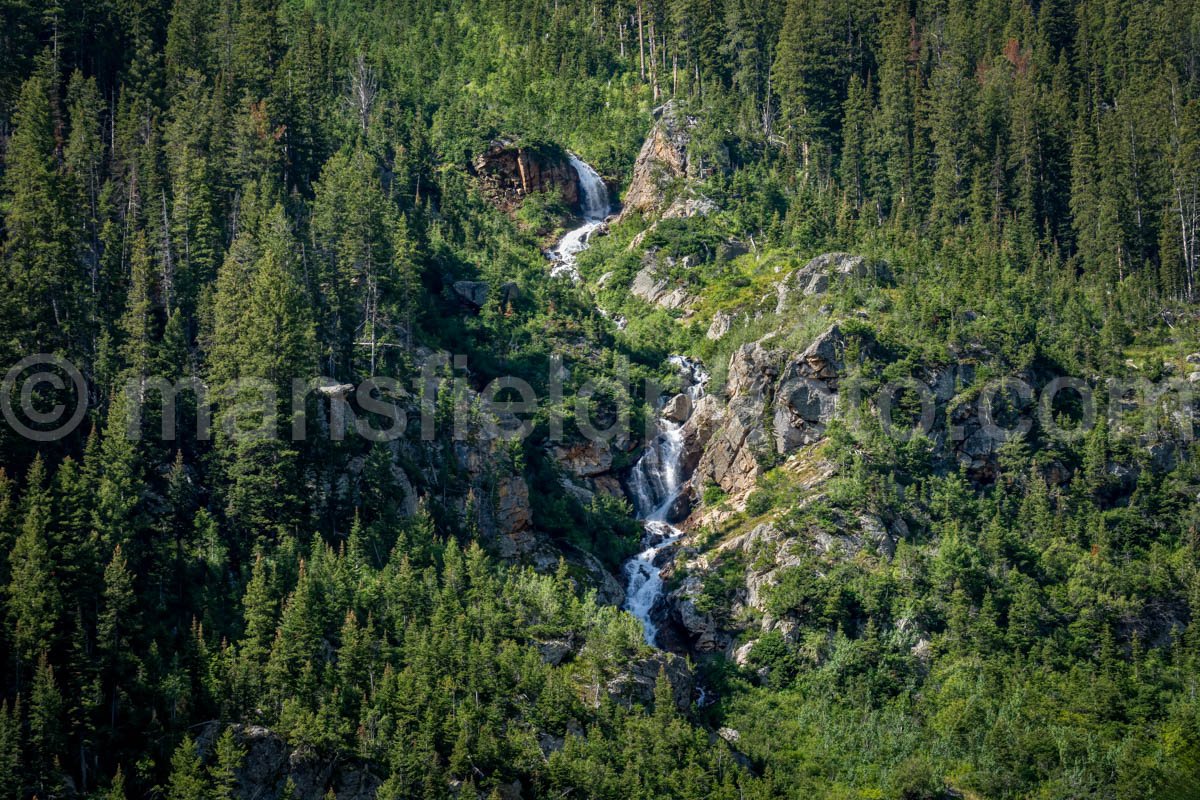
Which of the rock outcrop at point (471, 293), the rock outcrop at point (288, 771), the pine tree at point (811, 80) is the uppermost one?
the pine tree at point (811, 80)

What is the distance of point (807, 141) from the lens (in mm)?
136750

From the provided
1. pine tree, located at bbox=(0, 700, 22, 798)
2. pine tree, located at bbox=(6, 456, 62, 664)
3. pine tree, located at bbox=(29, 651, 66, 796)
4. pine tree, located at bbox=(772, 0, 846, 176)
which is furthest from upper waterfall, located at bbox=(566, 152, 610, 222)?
pine tree, located at bbox=(0, 700, 22, 798)

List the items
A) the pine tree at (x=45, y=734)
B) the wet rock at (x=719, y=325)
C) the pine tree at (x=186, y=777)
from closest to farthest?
the pine tree at (x=45, y=734), the pine tree at (x=186, y=777), the wet rock at (x=719, y=325)

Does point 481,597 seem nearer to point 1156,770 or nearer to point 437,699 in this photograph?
point 437,699

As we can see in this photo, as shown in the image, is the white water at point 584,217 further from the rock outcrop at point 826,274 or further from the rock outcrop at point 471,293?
the rock outcrop at point 826,274

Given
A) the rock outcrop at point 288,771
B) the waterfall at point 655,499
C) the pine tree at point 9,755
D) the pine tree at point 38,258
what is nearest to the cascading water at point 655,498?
the waterfall at point 655,499

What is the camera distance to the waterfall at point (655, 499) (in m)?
98.1

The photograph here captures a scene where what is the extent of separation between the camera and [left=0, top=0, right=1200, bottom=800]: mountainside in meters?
75.8

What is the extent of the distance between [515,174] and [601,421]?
3959 centimetres

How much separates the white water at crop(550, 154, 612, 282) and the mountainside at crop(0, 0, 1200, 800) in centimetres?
40

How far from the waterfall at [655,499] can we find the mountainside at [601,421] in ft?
1.06

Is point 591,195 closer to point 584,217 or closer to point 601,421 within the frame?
point 584,217

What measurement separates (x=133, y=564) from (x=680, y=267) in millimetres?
60954

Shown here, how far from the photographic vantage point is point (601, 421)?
359ft
